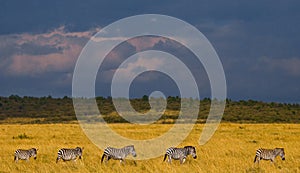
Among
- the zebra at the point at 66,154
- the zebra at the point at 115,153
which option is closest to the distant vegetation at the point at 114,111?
the zebra at the point at 115,153

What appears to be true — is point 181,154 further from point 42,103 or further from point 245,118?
point 42,103

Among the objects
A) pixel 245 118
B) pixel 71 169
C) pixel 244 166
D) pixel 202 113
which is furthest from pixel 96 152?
pixel 202 113

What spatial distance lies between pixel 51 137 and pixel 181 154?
14.2m

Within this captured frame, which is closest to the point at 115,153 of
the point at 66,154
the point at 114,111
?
the point at 66,154

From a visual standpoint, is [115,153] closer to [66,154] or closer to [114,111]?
[66,154]

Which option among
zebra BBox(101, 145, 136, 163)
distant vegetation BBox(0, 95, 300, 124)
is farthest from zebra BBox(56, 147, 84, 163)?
distant vegetation BBox(0, 95, 300, 124)

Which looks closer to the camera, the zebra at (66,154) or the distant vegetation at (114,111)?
the zebra at (66,154)

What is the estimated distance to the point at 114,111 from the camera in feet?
242

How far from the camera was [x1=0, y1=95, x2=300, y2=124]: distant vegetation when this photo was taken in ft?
206

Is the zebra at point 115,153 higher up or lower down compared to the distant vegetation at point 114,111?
lower down

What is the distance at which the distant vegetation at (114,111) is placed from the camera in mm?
62750

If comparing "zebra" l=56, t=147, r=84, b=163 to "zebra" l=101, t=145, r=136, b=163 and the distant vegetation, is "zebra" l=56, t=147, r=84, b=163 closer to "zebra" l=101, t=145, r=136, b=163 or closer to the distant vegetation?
"zebra" l=101, t=145, r=136, b=163

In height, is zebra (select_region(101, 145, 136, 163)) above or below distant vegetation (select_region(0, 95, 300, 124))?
below

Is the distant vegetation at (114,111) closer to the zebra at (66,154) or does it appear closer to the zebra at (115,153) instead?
the zebra at (115,153)
